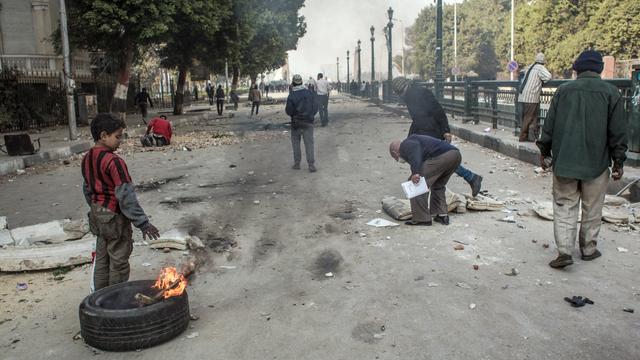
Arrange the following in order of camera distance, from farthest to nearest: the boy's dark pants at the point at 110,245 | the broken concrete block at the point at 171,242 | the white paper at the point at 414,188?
the white paper at the point at 414,188 < the broken concrete block at the point at 171,242 < the boy's dark pants at the point at 110,245

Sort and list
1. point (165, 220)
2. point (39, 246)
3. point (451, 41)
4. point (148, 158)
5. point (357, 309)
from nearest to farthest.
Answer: point (357, 309)
point (39, 246)
point (165, 220)
point (148, 158)
point (451, 41)

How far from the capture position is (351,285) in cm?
519

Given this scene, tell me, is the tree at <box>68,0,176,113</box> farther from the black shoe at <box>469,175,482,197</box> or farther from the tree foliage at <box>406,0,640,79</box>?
the tree foliage at <box>406,0,640,79</box>

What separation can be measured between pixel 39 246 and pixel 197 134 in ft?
49.3

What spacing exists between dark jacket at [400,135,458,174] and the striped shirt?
20.0 ft

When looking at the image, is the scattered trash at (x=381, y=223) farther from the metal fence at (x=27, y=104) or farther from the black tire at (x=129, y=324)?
the metal fence at (x=27, y=104)

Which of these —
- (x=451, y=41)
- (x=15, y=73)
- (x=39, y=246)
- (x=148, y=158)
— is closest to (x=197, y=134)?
(x=148, y=158)

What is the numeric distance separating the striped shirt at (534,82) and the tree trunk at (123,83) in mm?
15628

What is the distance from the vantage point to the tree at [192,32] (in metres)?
24.3

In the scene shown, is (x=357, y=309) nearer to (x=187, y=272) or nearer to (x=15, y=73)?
(x=187, y=272)

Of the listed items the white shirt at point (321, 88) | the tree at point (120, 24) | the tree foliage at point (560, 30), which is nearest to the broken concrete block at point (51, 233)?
the tree at point (120, 24)

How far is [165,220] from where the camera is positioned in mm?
7809

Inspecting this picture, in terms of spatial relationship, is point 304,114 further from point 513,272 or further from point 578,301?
point 578,301

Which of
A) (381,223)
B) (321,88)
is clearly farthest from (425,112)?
(321,88)
